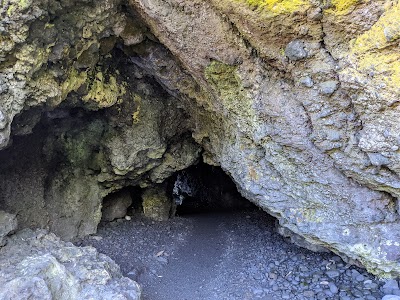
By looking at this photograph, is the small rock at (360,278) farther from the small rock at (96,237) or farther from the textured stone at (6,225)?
the textured stone at (6,225)

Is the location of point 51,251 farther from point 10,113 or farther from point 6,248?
point 10,113

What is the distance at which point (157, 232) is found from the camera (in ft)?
15.9

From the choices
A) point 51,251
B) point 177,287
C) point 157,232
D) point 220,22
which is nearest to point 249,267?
point 177,287

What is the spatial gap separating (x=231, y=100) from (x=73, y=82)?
1.41 metres

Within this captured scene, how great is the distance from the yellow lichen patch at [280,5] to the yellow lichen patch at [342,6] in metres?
0.16

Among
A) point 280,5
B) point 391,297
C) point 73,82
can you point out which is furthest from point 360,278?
point 73,82

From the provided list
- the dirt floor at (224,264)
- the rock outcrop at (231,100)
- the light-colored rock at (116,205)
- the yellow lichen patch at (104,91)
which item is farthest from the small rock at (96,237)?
the yellow lichen patch at (104,91)

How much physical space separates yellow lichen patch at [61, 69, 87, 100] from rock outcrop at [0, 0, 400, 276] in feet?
0.05

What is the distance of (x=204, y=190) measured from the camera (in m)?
8.09

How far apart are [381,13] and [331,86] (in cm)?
56

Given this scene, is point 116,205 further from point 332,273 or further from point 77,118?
point 332,273

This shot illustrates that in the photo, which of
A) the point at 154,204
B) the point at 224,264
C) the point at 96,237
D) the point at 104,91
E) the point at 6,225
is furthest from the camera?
the point at 154,204

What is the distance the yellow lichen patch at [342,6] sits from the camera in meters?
2.14

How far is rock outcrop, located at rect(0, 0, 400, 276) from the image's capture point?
2.33m
